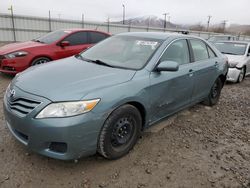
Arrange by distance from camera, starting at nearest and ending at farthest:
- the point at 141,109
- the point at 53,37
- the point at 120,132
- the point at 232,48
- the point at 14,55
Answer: the point at 120,132 < the point at 141,109 < the point at 14,55 < the point at 53,37 < the point at 232,48

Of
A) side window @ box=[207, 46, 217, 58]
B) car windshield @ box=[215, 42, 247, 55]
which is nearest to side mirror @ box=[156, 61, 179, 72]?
side window @ box=[207, 46, 217, 58]

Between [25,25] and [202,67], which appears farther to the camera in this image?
[25,25]

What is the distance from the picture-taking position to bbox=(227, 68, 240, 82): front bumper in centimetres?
732

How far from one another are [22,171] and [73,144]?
0.77m

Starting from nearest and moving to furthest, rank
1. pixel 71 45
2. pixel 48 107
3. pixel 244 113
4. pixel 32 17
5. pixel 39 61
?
pixel 48 107 → pixel 244 113 → pixel 39 61 → pixel 71 45 → pixel 32 17

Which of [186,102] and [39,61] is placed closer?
[186,102]

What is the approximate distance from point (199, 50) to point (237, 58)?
4065mm

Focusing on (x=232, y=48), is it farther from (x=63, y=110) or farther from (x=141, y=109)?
(x=63, y=110)

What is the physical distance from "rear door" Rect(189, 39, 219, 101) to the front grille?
2.68m

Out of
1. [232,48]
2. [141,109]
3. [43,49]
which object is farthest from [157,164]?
[232,48]

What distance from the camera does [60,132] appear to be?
2217 millimetres

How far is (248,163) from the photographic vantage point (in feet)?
9.80

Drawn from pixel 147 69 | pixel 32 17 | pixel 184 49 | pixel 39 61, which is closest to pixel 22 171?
pixel 147 69

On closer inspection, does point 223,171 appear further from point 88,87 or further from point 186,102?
point 88,87
